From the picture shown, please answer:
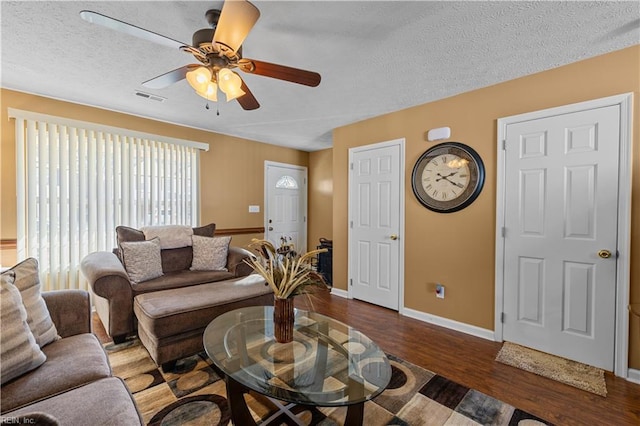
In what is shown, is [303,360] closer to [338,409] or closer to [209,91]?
[338,409]

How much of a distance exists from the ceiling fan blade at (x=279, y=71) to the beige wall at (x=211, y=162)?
2.72m

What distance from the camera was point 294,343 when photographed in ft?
5.31

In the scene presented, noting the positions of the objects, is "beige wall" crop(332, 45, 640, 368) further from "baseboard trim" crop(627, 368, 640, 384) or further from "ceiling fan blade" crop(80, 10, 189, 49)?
"ceiling fan blade" crop(80, 10, 189, 49)

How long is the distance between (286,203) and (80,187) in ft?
9.84

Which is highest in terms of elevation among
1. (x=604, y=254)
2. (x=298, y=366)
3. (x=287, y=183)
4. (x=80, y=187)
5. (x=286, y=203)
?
(x=287, y=183)

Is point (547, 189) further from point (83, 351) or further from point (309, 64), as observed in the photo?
point (83, 351)

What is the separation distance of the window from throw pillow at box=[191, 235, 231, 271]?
2068mm

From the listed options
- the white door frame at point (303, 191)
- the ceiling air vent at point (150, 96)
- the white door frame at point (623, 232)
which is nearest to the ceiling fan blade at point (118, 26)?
the ceiling air vent at point (150, 96)

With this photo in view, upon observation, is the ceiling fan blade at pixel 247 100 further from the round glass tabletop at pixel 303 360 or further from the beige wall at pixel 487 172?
the beige wall at pixel 487 172

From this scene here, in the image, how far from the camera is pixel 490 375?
6.79 feet

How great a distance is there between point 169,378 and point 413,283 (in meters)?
2.50

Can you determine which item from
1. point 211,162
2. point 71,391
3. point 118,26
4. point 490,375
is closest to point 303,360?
point 71,391

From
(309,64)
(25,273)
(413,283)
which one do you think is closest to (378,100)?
(309,64)

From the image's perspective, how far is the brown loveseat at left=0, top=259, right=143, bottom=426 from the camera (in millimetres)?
978
